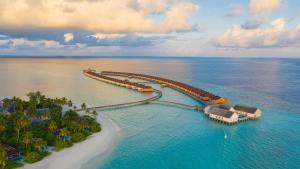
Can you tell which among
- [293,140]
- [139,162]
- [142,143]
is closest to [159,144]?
[142,143]

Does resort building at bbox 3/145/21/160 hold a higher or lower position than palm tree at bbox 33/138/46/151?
lower

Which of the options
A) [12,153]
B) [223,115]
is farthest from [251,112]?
[12,153]

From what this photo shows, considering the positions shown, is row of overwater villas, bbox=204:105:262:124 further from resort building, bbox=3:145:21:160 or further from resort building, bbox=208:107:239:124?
resort building, bbox=3:145:21:160

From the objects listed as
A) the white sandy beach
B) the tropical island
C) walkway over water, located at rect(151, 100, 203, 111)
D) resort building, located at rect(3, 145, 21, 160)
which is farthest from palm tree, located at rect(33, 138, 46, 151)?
walkway over water, located at rect(151, 100, 203, 111)

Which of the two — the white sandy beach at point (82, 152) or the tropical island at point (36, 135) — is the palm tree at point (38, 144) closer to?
the tropical island at point (36, 135)

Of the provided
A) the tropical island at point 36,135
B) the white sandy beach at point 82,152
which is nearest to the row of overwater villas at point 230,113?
the white sandy beach at point 82,152

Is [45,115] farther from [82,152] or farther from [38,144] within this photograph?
[82,152]

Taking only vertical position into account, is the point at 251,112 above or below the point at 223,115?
above
